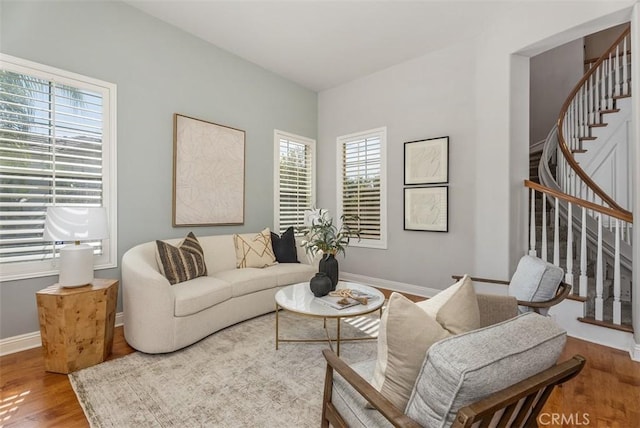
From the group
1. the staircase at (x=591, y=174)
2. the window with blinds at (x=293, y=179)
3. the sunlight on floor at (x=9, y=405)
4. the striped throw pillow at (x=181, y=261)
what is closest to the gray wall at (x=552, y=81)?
the staircase at (x=591, y=174)

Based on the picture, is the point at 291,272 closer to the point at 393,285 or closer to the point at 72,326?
the point at 393,285

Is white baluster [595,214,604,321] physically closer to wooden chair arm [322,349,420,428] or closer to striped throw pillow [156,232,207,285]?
wooden chair arm [322,349,420,428]

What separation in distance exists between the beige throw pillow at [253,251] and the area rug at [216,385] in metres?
1.03

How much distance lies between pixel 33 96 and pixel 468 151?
14.5ft

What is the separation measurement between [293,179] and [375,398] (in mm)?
4234

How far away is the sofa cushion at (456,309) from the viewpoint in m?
1.10

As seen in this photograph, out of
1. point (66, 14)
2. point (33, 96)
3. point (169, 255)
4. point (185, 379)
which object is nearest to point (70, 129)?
point (33, 96)

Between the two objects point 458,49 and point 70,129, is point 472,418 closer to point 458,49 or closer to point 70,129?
point 70,129

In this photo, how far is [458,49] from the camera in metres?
3.77

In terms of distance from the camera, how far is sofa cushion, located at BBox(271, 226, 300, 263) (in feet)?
12.9

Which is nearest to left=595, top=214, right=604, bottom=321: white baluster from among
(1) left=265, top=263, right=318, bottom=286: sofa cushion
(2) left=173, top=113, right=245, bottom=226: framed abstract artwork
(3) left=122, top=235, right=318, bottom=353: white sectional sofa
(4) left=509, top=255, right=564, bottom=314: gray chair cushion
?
(4) left=509, top=255, right=564, bottom=314: gray chair cushion

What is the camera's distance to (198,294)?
8.52 ft

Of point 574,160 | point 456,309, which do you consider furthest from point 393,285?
point 456,309

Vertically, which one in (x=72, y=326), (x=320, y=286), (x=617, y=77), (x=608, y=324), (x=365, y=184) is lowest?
(x=608, y=324)
